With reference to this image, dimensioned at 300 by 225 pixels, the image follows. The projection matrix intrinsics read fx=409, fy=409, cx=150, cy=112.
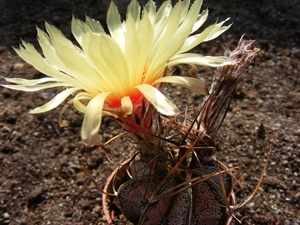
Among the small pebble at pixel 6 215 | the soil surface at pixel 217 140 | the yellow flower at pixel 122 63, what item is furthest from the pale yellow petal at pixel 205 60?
the small pebble at pixel 6 215

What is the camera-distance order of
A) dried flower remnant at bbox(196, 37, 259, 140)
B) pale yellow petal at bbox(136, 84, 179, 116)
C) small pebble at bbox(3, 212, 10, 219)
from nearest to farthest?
pale yellow petal at bbox(136, 84, 179, 116), dried flower remnant at bbox(196, 37, 259, 140), small pebble at bbox(3, 212, 10, 219)

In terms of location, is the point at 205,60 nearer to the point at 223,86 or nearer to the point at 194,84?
the point at 194,84

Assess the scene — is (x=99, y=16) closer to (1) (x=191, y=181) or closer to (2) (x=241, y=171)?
(2) (x=241, y=171)

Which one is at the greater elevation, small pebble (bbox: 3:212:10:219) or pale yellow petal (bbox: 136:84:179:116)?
pale yellow petal (bbox: 136:84:179:116)

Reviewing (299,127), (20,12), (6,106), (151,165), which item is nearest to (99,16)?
(20,12)

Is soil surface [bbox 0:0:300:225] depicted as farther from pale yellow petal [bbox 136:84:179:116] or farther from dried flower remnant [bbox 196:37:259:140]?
pale yellow petal [bbox 136:84:179:116]

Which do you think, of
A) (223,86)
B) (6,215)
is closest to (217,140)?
(223,86)

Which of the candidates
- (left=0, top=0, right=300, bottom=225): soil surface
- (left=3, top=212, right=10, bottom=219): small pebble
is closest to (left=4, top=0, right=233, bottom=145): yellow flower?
(left=0, top=0, right=300, bottom=225): soil surface
